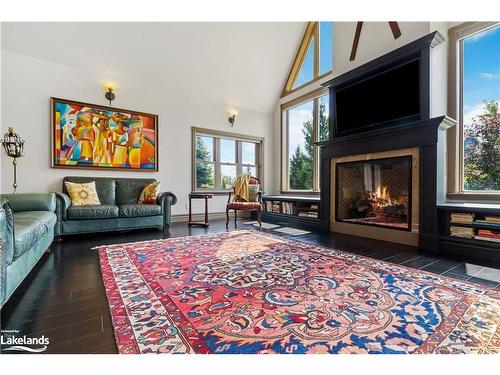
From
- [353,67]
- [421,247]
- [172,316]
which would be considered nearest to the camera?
[172,316]

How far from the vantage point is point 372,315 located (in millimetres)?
1320

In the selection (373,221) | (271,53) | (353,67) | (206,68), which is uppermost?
(271,53)

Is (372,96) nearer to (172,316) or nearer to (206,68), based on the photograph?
(206,68)

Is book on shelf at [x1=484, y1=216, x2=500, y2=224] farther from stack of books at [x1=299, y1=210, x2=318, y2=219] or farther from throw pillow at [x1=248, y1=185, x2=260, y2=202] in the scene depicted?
throw pillow at [x1=248, y1=185, x2=260, y2=202]

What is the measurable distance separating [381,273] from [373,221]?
167 cm

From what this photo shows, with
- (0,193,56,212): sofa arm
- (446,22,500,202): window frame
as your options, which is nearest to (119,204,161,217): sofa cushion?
(0,193,56,212): sofa arm

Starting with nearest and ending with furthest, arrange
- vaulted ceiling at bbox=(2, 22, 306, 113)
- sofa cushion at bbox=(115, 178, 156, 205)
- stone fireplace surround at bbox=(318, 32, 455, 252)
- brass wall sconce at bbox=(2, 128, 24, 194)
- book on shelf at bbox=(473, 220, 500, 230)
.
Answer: book on shelf at bbox=(473, 220, 500, 230)
stone fireplace surround at bbox=(318, 32, 455, 252)
brass wall sconce at bbox=(2, 128, 24, 194)
vaulted ceiling at bbox=(2, 22, 306, 113)
sofa cushion at bbox=(115, 178, 156, 205)

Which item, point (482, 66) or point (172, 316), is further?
point (482, 66)

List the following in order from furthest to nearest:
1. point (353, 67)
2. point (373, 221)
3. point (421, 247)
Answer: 1. point (353, 67)
2. point (373, 221)
3. point (421, 247)

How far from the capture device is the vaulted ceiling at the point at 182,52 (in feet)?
11.9

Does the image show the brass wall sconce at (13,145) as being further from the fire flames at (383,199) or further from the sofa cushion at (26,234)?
the fire flames at (383,199)

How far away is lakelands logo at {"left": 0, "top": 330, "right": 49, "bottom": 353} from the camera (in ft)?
3.48
